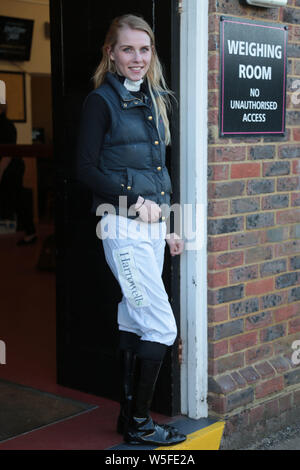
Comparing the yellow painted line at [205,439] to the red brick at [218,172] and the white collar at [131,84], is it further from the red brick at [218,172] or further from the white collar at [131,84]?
the white collar at [131,84]

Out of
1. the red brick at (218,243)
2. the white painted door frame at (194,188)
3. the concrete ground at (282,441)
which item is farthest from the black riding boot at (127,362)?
the concrete ground at (282,441)

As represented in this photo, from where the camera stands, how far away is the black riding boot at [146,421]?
11.3 ft

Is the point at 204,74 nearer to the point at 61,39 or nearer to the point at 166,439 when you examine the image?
the point at 61,39

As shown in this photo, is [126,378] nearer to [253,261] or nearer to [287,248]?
[253,261]

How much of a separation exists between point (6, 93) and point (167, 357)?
805 cm

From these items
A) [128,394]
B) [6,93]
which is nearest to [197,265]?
[128,394]

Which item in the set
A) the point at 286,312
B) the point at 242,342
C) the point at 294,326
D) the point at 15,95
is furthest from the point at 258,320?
the point at 15,95

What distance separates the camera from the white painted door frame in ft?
12.1

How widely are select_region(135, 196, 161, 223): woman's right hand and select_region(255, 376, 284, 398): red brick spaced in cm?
138

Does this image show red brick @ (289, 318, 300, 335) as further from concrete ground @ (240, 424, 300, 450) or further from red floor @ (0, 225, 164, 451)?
red floor @ (0, 225, 164, 451)

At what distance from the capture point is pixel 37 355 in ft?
16.6

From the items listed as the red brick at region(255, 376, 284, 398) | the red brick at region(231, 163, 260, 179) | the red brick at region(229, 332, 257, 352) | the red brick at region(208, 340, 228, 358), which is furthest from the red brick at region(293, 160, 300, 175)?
the red brick at region(255, 376, 284, 398)

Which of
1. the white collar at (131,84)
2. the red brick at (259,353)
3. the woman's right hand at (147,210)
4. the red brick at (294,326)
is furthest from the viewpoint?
the red brick at (294,326)

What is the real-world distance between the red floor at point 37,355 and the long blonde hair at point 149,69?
1502 mm
